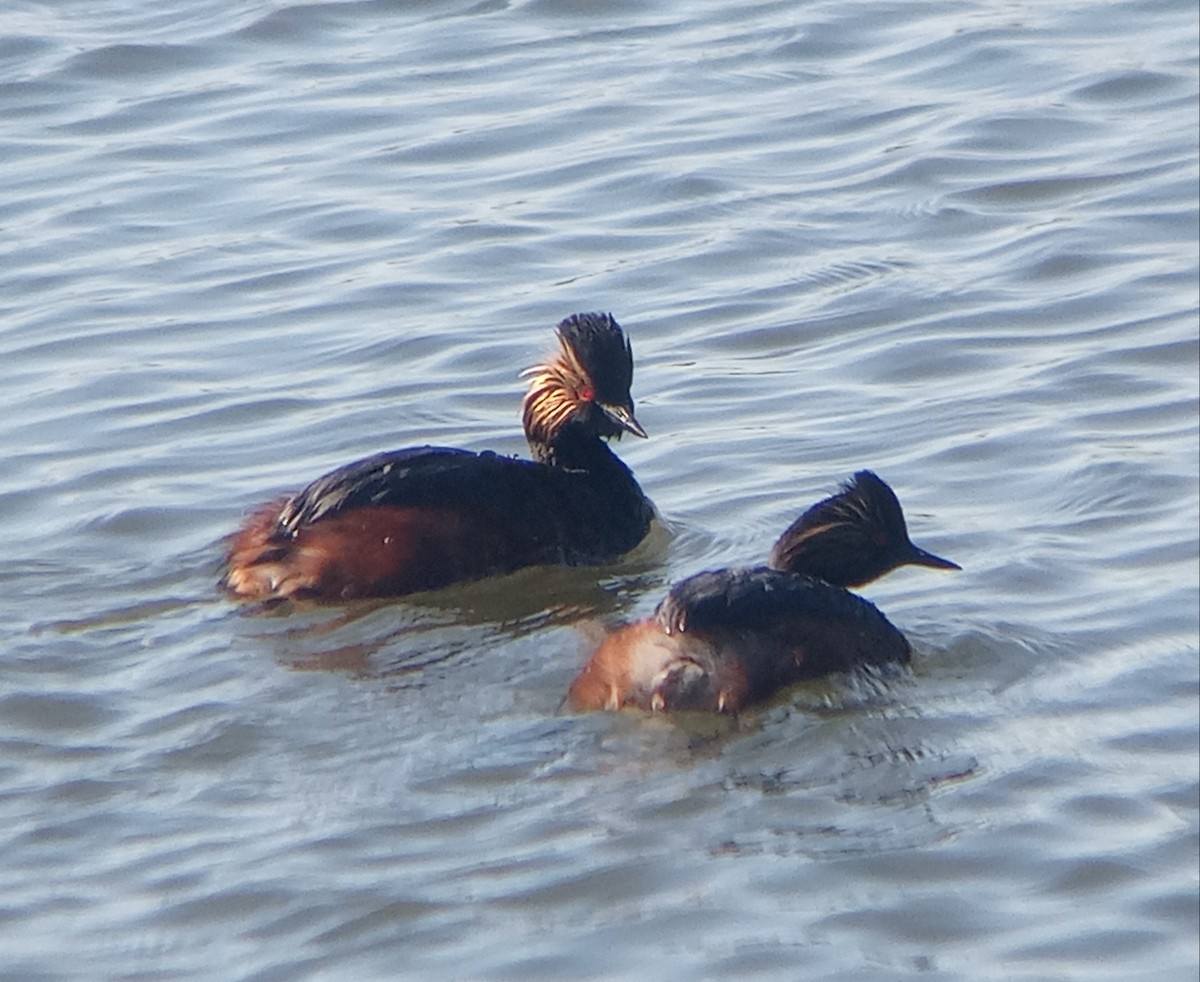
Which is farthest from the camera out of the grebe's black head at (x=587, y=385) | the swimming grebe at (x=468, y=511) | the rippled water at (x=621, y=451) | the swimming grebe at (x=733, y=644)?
the grebe's black head at (x=587, y=385)

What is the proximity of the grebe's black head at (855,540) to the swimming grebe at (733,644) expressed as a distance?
230mm

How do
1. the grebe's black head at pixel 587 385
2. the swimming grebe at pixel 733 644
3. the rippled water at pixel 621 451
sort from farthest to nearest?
1. the grebe's black head at pixel 587 385
2. the swimming grebe at pixel 733 644
3. the rippled water at pixel 621 451

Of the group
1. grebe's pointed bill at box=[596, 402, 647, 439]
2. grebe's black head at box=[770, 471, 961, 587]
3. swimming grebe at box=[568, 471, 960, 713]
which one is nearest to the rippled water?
swimming grebe at box=[568, 471, 960, 713]

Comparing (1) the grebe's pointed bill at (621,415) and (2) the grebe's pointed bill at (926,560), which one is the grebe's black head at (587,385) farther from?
(2) the grebe's pointed bill at (926,560)

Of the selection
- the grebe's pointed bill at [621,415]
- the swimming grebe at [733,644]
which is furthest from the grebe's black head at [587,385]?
the swimming grebe at [733,644]

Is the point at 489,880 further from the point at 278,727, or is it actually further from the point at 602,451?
the point at 602,451

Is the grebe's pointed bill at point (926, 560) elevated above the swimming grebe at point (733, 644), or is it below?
below

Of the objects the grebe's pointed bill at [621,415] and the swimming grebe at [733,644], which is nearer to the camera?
the swimming grebe at [733,644]

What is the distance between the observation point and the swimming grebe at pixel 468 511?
791 cm

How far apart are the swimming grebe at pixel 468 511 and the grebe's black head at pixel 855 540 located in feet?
3.65

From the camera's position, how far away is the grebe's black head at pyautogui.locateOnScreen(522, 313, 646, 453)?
8.69 meters

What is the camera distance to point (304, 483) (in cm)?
909

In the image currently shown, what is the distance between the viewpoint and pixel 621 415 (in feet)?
28.6

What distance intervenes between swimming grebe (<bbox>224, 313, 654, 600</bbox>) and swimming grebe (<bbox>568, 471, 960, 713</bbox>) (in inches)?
41.7
